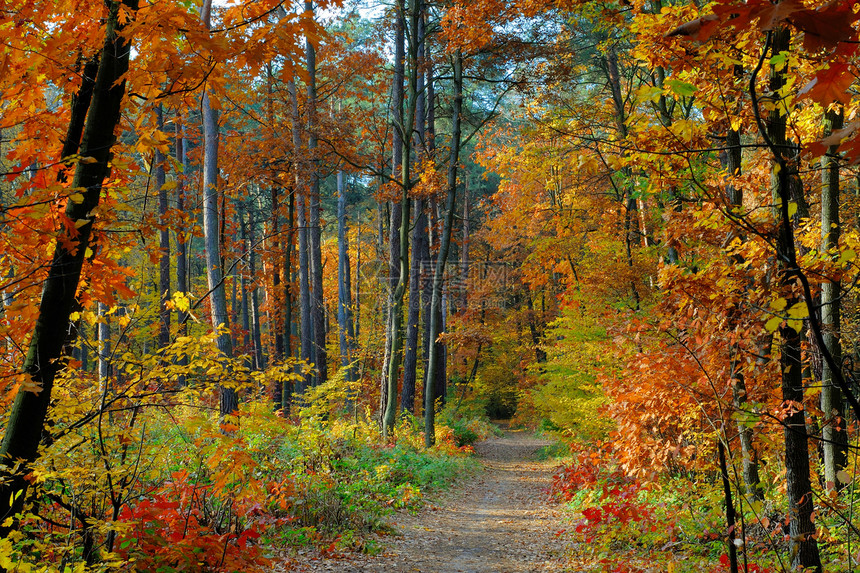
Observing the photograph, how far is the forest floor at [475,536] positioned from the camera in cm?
579

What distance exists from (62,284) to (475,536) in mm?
6023

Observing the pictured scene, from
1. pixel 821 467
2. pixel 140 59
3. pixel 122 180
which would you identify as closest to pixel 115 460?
pixel 122 180

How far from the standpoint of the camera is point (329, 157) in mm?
12805

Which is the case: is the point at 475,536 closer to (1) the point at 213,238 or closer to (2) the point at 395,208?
(1) the point at 213,238

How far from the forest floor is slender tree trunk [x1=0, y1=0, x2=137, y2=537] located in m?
3.08

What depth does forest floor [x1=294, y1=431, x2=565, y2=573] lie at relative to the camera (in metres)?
5.79

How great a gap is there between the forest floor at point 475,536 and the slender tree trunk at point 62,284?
10.1 feet

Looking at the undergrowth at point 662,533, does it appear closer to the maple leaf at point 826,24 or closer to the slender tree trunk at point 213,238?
the maple leaf at point 826,24

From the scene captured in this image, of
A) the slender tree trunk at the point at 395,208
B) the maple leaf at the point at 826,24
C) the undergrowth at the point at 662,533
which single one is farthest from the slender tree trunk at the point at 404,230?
the maple leaf at the point at 826,24

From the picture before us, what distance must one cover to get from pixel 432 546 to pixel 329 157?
9085 mm

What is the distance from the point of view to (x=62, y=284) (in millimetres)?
2922

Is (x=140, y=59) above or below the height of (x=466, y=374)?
above

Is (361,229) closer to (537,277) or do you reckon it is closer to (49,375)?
(537,277)

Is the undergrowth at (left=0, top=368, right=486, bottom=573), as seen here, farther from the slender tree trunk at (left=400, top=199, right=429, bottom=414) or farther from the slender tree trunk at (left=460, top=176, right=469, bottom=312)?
the slender tree trunk at (left=460, top=176, right=469, bottom=312)
